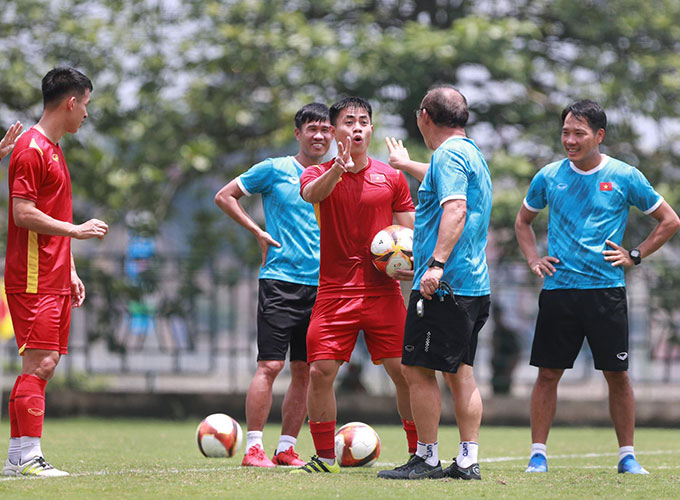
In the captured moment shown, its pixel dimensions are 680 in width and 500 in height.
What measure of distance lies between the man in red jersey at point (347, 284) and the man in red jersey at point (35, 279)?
146 centimetres

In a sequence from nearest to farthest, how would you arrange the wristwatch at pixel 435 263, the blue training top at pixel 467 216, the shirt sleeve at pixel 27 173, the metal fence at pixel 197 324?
the wristwatch at pixel 435 263
the blue training top at pixel 467 216
the shirt sleeve at pixel 27 173
the metal fence at pixel 197 324

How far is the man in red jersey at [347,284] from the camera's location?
655 cm

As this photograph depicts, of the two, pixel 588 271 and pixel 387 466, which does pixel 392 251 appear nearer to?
pixel 588 271

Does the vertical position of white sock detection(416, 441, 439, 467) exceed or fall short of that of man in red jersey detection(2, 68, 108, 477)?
it falls short

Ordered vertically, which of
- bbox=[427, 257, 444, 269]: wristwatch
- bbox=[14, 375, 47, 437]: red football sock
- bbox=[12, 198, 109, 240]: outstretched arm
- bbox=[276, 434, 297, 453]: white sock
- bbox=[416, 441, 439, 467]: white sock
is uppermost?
bbox=[12, 198, 109, 240]: outstretched arm

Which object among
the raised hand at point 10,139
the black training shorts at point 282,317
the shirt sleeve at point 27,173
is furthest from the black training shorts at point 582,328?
the raised hand at point 10,139

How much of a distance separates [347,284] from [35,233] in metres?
1.97

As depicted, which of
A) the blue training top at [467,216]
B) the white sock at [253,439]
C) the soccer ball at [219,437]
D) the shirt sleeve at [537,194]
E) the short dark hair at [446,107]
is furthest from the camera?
the soccer ball at [219,437]

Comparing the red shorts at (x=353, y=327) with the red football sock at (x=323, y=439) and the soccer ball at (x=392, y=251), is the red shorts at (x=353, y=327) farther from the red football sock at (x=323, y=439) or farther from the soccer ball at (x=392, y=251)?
the red football sock at (x=323, y=439)

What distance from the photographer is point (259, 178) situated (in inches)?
306

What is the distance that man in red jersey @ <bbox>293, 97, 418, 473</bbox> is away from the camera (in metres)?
6.55

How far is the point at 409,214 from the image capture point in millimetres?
6914

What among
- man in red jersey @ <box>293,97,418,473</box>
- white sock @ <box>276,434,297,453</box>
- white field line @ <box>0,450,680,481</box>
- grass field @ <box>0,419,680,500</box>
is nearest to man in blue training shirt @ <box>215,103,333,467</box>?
white sock @ <box>276,434,297,453</box>

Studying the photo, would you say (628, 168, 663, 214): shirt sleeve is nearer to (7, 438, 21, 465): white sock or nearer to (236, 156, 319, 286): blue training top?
(236, 156, 319, 286): blue training top
